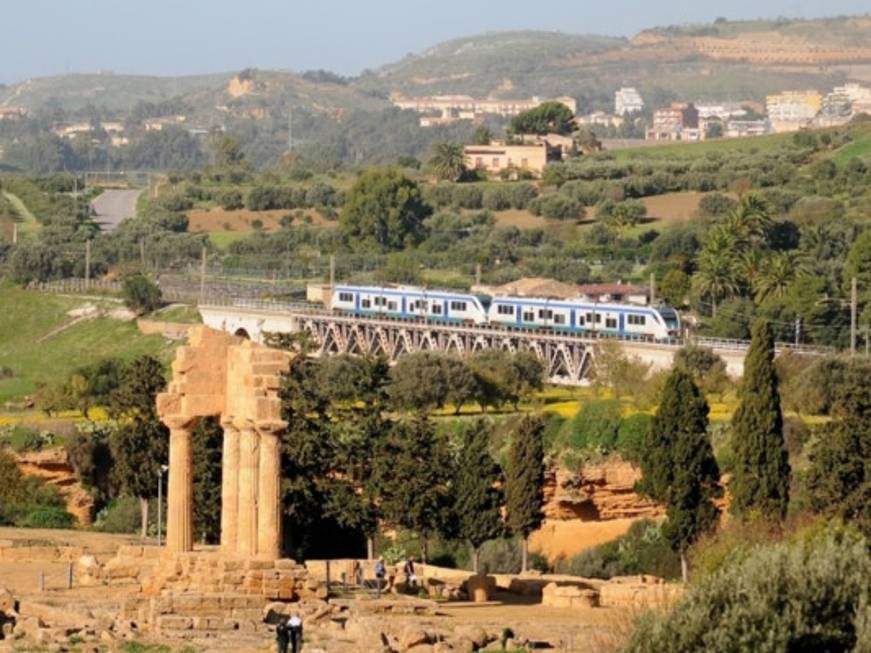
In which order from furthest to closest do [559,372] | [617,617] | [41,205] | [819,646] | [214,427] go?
[41,205] < [559,372] < [214,427] < [617,617] < [819,646]

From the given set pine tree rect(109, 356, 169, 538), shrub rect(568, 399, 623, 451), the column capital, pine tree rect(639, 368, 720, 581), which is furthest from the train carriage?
the column capital

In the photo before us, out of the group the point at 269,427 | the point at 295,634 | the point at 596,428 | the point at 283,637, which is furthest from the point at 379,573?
the point at 596,428

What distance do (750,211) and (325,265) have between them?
22.6m

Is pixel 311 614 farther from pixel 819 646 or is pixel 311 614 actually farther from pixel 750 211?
pixel 750 211

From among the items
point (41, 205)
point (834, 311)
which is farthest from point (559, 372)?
point (41, 205)

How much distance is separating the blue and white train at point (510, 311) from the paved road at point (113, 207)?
1922 inches

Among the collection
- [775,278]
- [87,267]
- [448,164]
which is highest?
[448,164]

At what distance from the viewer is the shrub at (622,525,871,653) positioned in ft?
86.5

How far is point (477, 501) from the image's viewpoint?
4838 centimetres

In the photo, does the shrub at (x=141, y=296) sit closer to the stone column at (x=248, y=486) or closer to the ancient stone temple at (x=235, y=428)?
the ancient stone temple at (x=235, y=428)

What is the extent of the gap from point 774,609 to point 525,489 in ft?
75.1

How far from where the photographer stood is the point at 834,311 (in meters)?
83.1

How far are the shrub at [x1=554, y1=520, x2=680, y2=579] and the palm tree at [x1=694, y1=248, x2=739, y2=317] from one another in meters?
32.4

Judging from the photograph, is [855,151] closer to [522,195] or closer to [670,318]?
[522,195]
